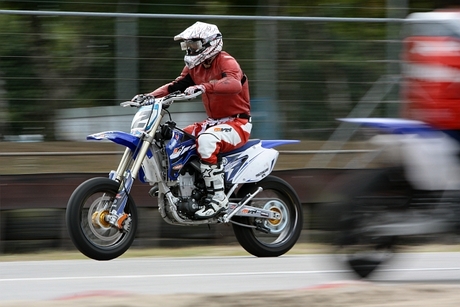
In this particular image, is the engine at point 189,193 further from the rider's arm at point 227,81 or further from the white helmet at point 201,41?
the white helmet at point 201,41

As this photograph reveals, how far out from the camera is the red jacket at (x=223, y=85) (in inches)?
347

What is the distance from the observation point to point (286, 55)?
1112 cm

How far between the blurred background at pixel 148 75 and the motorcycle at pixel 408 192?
442 centimetres

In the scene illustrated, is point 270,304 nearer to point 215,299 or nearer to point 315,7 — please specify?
point 215,299

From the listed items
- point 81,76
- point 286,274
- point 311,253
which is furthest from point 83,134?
point 286,274

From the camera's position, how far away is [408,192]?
6.58m

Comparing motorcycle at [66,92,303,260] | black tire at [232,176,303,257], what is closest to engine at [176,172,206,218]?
motorcycle at [66,92,303,260]

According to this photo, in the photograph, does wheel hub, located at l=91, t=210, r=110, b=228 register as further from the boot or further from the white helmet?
the white helmet

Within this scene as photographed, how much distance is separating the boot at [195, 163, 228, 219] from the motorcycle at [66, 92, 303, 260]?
72 mm

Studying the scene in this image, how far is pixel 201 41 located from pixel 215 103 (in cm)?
56

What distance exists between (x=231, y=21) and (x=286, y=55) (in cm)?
68

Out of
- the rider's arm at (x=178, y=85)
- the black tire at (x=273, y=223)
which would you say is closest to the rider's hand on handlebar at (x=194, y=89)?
the rider's arm at (x=178, y=85)

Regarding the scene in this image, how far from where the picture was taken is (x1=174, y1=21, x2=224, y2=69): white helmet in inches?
352

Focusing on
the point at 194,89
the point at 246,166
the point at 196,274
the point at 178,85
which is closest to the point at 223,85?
the point at 194,89
